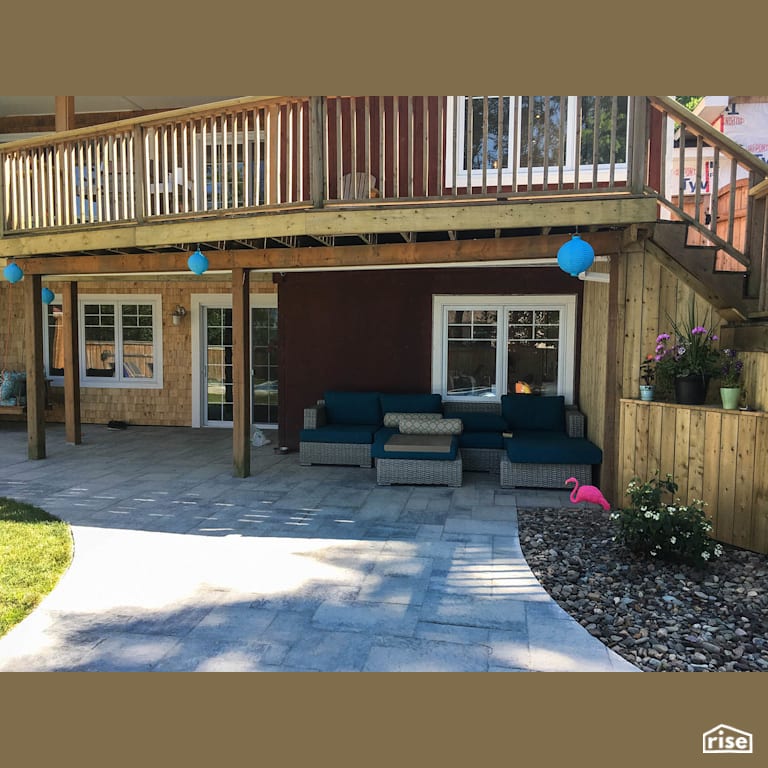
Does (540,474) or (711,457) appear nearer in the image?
(711,457)

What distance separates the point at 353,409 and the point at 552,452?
264 cm

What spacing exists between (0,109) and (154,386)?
4877mm

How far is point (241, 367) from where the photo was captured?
6.50 meters

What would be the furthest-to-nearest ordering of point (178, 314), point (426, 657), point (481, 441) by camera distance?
point (178, 314)
point (481, 441)
point (426, 657)

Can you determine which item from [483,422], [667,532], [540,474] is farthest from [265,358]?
[667,532]

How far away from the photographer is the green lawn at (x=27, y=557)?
3479 mm

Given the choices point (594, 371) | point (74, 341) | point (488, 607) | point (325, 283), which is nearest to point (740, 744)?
point (488, 607)

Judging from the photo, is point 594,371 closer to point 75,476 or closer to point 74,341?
point 75,476

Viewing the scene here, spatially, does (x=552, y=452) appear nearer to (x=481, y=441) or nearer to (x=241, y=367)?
(x=481, y=441)

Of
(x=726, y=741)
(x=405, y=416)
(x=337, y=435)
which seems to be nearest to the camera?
(x=726, y=741)

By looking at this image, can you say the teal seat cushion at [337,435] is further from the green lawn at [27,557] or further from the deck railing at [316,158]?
the green lawn at [27,557]

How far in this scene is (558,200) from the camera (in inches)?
193

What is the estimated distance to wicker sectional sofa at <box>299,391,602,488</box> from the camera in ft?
20.4

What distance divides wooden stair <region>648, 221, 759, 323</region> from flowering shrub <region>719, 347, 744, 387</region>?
0.27 meters
